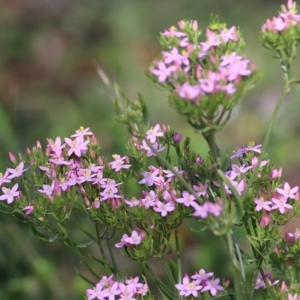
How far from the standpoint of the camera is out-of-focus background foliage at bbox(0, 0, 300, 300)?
349 cm

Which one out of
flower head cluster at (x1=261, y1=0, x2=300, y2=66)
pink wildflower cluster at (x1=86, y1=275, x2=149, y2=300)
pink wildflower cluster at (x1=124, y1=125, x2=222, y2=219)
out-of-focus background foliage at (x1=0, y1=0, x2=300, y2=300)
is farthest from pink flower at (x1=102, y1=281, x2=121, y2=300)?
out-of-focus background foliage at (x1=0, y1=0, x2=300, y2=300)

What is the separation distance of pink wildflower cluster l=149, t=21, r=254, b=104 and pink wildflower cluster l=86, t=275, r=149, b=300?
51 centimetres

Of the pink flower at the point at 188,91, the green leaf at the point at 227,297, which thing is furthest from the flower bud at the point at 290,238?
the pink flower at the point at 188,91

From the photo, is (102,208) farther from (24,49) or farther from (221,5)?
(221,5)

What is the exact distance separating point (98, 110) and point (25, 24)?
2.03m

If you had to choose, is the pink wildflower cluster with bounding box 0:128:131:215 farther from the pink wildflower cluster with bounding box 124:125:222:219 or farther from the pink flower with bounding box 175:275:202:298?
the pink flower with bounding box 175:275:202:298

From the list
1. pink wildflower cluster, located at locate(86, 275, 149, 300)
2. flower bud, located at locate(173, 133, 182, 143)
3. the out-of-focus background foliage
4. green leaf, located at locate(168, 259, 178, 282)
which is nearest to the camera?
pink wildflower cluster, located at locate(86, 275, 149, 300)

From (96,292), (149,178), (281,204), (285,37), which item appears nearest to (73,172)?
(149,178)

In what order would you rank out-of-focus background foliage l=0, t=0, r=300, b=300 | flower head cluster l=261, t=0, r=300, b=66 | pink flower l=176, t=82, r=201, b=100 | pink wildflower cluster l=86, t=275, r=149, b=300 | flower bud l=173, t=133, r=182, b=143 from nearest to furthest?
pink flower l=176, t=82, r=201, b=100 < flower head cluster l=261, t=0, r=300, b=66 < pink wildflower cluster l=86, t=275, r=149, b=300 < flower bud l=173, t=133, r=182, b=143 < out-of-focus background foliage l=0, t=0, r=300, b=300

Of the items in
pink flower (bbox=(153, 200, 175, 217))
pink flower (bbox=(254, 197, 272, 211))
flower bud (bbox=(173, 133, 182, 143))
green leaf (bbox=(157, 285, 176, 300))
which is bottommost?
green leaf (bbox=(157, 285, 176, 300))

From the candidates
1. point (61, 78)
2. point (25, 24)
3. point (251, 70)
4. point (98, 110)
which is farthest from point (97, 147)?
point (25, 24)

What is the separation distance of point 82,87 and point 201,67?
410 centimetres

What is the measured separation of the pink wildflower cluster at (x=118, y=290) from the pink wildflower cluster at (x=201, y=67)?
0.51m

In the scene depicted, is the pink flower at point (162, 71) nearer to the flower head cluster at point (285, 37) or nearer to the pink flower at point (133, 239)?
the flower head cluster at point (285, 37)
